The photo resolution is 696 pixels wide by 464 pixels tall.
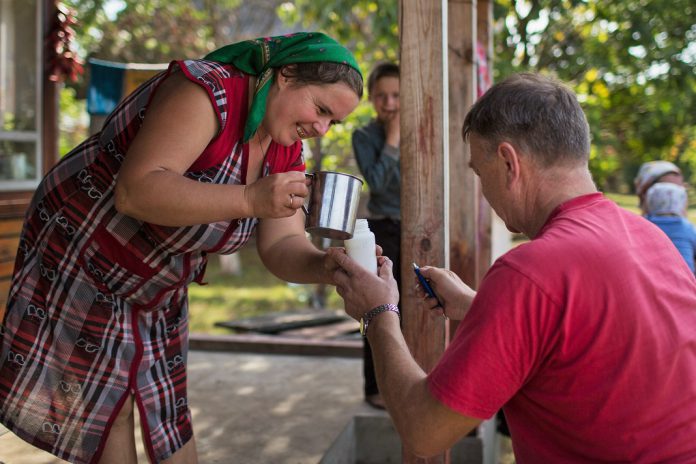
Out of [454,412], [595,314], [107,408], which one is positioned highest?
[595,314]

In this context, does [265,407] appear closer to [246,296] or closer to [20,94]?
[20,94]

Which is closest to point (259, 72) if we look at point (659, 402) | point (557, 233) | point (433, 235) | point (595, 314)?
point (433, 235)

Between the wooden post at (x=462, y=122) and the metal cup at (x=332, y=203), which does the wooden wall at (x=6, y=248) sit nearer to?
the wooden post at (x=462, y=122)

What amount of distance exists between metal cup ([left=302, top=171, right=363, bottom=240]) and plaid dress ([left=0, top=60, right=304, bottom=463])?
0.82ft

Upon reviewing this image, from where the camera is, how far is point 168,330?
241cm

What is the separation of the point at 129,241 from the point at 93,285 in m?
0.17

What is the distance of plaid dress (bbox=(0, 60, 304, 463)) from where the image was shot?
2.13 meters

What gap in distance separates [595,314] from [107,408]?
4.71 ft

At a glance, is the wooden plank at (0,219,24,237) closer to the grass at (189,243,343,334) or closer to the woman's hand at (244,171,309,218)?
the grass at (189,243,343,334)

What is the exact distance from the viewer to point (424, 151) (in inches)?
99.4

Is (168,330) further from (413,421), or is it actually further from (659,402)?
(659,402)

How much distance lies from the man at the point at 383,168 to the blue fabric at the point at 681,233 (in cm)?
181

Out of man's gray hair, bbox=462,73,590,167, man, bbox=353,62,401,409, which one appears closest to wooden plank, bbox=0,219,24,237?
man, bbox=353,62,401,409

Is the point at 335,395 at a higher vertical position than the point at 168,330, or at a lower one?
lower
